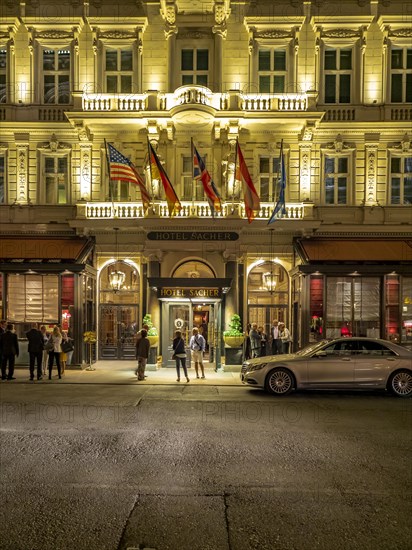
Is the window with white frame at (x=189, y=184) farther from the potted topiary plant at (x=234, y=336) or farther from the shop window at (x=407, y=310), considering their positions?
the shop window at (x=407, y=310)

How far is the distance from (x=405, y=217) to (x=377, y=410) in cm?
1170

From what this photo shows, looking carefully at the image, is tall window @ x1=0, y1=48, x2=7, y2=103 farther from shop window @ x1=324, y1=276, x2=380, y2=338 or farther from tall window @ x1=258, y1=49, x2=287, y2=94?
shop window @ x1=324, y1=276, x2=380, y2=338

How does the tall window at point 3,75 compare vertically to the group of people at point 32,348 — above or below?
above

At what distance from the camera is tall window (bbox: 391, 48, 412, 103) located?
2072cm

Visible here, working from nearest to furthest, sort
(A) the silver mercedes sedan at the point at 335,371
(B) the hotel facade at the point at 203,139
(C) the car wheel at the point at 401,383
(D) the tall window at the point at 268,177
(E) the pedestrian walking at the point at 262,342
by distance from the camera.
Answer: (A) the silver mercedes sedan at the point at 335,371 < (C) the car wheel at the point at 401,383 < (E) the pedestrian walking at the point at 262,342 < (B) the hotel facade at the point at 203,139 < (D) the tall window at the point at 268,177

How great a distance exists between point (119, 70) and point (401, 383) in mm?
16393

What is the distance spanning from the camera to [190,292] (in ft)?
61.7

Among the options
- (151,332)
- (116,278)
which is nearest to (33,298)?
(116,278)

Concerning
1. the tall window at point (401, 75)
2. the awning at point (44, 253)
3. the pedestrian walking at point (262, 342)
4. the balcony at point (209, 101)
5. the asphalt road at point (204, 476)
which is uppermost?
the tall window at point (401, 75)

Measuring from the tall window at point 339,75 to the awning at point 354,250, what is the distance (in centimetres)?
610

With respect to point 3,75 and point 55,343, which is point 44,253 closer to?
point 55,343

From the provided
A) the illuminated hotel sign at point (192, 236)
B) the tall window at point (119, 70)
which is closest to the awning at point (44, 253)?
the illuminated hotel sign at point (192, 236)

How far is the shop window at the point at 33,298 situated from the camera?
19.2 m

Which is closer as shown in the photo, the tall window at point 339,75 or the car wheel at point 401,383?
the car wheel at point 401,383
